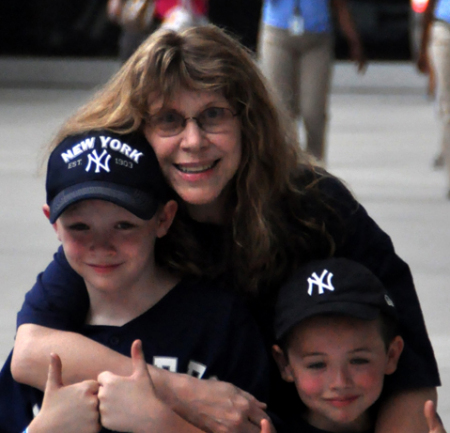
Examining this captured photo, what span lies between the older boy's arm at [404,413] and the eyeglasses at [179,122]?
2.50ft

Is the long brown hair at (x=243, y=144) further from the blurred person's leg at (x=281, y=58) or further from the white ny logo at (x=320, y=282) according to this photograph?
the blurred person's leg at (x=281, y=58)

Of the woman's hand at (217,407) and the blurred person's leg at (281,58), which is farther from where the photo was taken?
the blurred person's leg at (281,58)

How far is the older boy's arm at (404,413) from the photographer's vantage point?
6.83 feet

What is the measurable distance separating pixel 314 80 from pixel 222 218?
3602 mm

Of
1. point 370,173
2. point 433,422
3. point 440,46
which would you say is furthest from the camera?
point 370,173

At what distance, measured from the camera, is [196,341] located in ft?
6.82

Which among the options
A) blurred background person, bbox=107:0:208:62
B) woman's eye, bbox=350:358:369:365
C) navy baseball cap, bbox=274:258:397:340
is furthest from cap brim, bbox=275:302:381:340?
blurred background person, bbox=107:0:208:62

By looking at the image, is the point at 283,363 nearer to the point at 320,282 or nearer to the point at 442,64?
the point at 320,282

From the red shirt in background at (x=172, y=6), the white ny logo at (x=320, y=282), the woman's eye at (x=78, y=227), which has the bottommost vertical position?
the white ny logo at (x=320, y=282)

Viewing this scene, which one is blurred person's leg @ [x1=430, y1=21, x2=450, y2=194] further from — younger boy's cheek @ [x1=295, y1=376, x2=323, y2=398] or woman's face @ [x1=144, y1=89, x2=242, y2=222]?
younger boy's cheek @ [x1=295, y1=376, x2=323, y2=398]

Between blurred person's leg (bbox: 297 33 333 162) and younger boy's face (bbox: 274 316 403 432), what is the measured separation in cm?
374

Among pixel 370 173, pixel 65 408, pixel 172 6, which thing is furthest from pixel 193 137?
pixel 370 173

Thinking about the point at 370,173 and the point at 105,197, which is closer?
the point at 105,197

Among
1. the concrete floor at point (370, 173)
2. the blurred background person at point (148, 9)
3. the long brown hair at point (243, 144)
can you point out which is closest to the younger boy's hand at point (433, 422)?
the long brown hair at point (243, 144)
